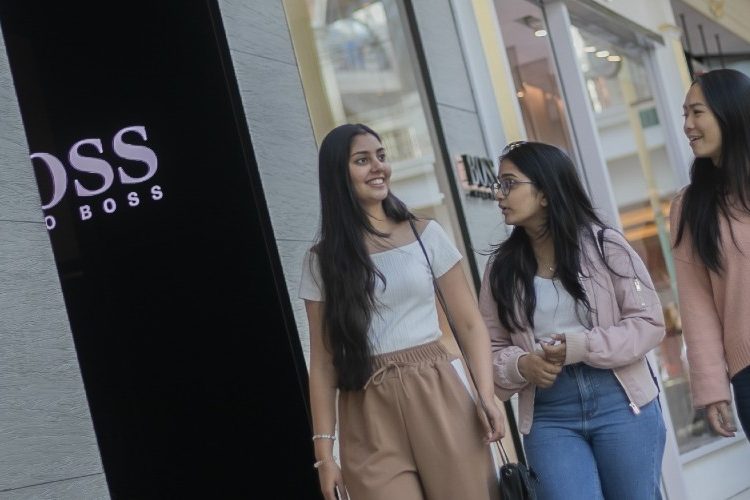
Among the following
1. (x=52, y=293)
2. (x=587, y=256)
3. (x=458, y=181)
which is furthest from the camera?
(x=458, y=181)

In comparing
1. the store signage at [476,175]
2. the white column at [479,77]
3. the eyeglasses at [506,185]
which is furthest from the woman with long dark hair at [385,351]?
the white column at [479,77]

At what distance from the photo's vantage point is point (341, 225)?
4035mm

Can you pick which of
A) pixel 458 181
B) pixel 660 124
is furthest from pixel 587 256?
pixel 660 124

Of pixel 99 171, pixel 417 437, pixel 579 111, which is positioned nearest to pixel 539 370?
pixel 417 437

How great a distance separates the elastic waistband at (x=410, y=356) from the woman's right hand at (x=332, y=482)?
33 cm

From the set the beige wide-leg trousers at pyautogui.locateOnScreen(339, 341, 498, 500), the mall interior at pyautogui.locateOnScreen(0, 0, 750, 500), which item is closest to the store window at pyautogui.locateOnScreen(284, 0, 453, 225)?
the mall interior at pyautogui.locateOnScreen(0, 0, 750, 500)

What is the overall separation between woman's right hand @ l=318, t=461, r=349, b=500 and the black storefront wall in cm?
100

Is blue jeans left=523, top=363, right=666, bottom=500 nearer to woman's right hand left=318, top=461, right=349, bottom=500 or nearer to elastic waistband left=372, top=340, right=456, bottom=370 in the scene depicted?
elastic waistband left=372, top=340, right=456, bottom=370

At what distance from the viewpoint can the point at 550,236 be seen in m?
4.45

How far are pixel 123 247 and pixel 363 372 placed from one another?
1.29 m

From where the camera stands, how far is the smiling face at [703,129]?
13.6 feet

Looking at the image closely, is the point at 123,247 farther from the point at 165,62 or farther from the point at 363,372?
the point at 363,372

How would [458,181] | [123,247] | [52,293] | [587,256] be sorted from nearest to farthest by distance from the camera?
1. [52,293]
2. [587,256]
3. [123,247]
4. [458,181]

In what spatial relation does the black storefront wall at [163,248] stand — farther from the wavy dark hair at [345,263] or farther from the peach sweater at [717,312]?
the peach sweater at [717,312]
